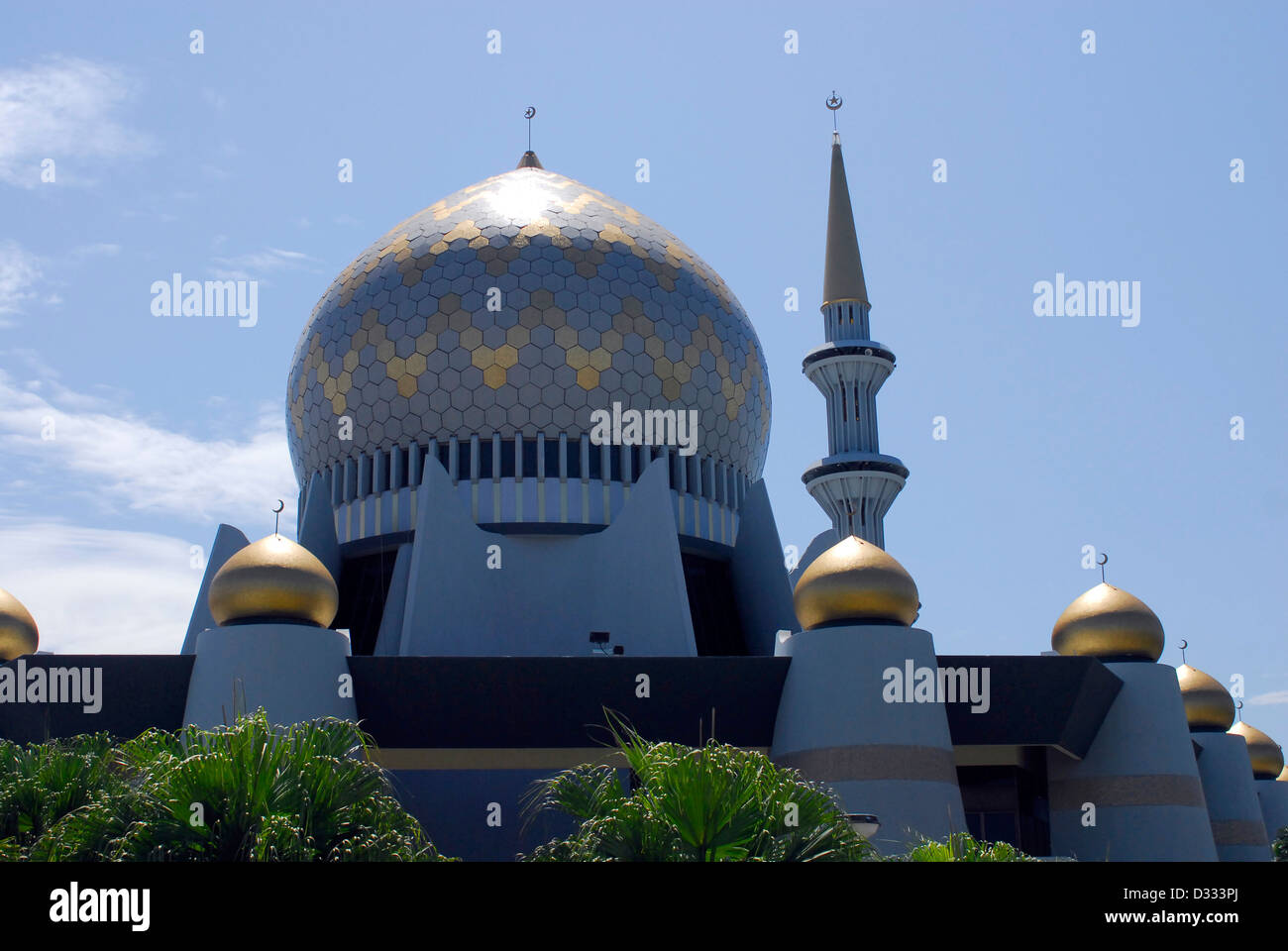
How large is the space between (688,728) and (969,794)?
905cm

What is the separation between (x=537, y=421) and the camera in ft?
115

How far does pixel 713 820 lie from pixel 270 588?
619 inches

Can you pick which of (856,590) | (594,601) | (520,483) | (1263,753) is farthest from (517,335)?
(1263,753)

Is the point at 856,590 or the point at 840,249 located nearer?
the point at 856,590

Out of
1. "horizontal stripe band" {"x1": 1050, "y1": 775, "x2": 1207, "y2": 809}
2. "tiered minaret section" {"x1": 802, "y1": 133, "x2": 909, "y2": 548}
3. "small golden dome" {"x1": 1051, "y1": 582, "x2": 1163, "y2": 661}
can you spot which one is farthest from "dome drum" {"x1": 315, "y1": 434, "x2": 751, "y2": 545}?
"horizontal stripe band" {"x1": 1050, "y1": 775, "x2": 1207, "y2": 809}

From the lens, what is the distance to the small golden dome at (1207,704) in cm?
3972

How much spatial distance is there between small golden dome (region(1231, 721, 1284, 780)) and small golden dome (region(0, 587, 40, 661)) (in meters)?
35.8

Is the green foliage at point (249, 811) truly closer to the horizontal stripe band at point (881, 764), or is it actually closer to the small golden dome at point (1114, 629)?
the horizontal stripe band at point (881, 764)

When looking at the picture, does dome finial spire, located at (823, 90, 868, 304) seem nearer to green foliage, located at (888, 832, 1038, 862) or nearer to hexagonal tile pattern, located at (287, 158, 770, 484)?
hexagonal tile pattern, located at (287, 158, 770, 484)

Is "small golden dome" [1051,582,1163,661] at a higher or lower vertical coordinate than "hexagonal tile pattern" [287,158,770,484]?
lower

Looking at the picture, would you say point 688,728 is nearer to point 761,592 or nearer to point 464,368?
point 761,592

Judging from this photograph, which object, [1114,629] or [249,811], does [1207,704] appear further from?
[249,811]

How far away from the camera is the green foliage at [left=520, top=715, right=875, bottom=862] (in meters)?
12.4

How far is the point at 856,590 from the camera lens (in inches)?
1075
